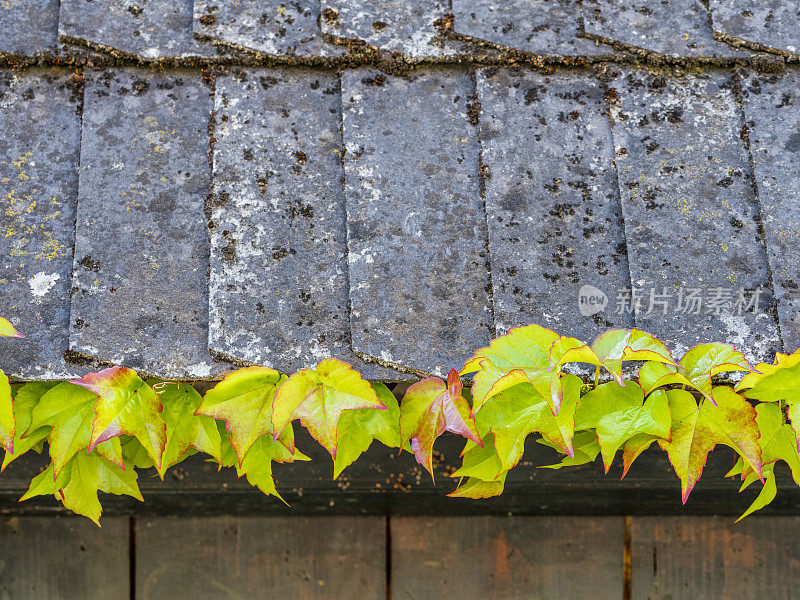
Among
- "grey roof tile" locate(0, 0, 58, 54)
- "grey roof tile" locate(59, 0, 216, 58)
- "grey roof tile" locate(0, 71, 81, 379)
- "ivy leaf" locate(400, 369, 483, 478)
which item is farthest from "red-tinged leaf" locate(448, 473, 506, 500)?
"grey roof tile" locate(0, 0, 58, 54)

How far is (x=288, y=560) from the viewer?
1.60 metres

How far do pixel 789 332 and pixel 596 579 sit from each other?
0.86m

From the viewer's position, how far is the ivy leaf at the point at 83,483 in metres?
1.12

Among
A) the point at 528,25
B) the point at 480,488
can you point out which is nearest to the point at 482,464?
the point at 480,488

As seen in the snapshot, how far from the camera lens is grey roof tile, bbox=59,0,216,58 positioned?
1180 millimetres

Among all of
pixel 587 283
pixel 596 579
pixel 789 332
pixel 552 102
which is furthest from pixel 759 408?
pixel 596 579

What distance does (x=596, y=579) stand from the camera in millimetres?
1602

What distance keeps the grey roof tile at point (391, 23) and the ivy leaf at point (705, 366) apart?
0.66m

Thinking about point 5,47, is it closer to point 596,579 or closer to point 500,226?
point 500,226

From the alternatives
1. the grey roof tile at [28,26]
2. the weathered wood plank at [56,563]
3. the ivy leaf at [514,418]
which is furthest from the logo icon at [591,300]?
the weathered wood plank at [56,563]

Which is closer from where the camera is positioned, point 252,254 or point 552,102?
point 252,254

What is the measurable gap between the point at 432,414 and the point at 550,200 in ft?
1.33

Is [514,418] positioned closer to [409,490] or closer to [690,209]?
[690,209]

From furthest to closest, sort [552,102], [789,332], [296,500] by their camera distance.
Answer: [296,500] → [552,102] → [789,332]
